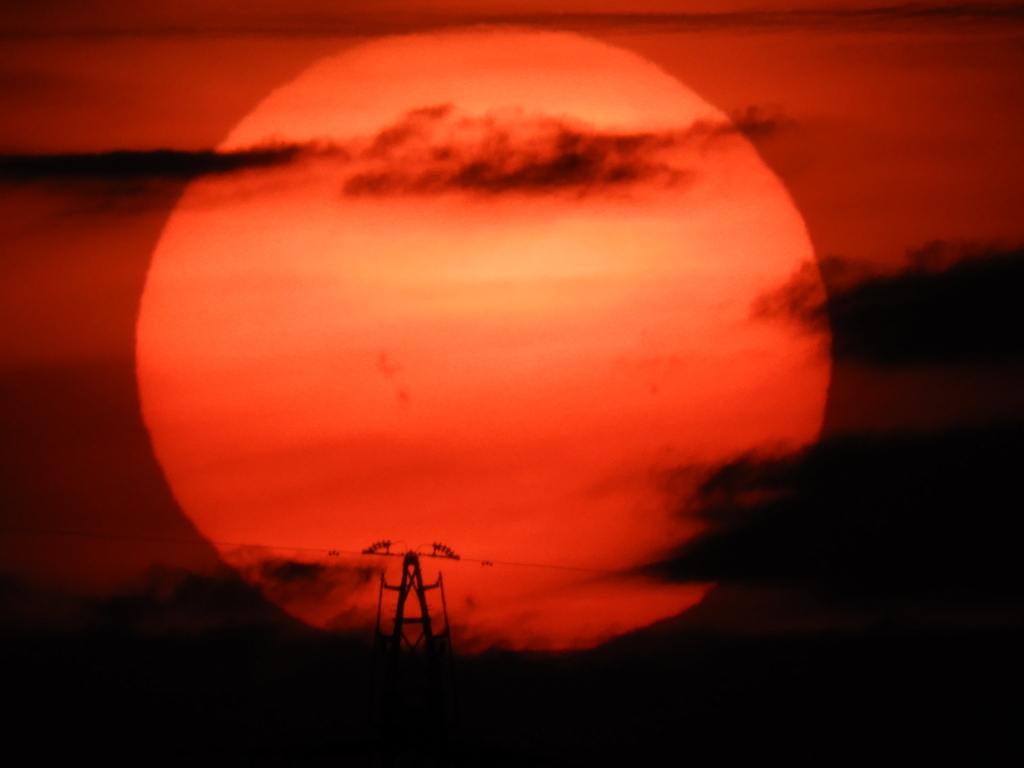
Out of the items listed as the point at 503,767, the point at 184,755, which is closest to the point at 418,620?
the point at 503,767

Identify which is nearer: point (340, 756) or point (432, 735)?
point (432, 735)

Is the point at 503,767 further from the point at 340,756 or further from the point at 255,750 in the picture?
the point at 255,750

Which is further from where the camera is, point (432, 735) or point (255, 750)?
point (255, 750)

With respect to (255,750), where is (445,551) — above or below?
above

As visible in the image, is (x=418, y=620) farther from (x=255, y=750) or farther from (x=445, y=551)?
(x=255, y=750)

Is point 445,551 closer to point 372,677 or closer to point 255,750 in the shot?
point 372,677

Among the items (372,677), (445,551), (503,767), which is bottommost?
(503,767)

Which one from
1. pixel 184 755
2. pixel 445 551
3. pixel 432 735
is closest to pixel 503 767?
pixel 432 735

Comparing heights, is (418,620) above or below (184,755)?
above
